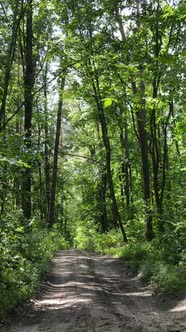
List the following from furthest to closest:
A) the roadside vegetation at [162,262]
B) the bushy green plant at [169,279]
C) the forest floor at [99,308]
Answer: the roadside vegetation at [162,262] < the bushy green plant at [169,279] < the forest floor at [99,308]

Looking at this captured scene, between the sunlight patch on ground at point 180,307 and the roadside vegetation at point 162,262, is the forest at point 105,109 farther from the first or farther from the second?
the sunlight patch on ground at point 180,307

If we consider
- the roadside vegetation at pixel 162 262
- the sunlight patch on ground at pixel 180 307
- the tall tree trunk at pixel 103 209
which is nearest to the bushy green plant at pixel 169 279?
the roadside vegetation at pixel 162 262

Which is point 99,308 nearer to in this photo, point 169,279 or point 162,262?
point 169,279

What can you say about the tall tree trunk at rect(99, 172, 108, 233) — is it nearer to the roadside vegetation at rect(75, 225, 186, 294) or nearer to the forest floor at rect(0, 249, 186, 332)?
the roadside vegetation at rect(75, 225, 186, 294)

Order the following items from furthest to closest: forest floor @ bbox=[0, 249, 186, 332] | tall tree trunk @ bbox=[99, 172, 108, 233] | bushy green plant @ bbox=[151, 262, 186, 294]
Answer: tall tree trunk @ bbox=[99, 172, 108, 233], bushy green plant @ bbox=[151, 262, 186, 294], forest floor @ bbox=[0, 249, 186, 332]

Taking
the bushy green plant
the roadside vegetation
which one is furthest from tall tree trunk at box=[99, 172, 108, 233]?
the bushy green plant

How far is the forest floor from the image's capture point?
630cm

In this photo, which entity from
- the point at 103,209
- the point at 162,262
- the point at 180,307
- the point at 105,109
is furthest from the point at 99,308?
the point at 103,209

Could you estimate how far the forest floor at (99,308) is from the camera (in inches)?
248

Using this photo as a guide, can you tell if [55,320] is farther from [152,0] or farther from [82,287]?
[152,0]

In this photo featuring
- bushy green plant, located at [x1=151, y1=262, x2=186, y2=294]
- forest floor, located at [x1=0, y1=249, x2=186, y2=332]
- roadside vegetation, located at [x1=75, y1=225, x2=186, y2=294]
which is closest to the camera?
forest floor, located at [x1=0, y1=249, x2=186, y2=332]

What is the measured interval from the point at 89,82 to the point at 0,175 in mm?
12624

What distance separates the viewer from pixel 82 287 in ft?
32.5

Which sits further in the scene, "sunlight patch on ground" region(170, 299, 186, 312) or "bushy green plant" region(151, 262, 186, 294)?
"bushy green plant" region(151, 262, 186, 294)
